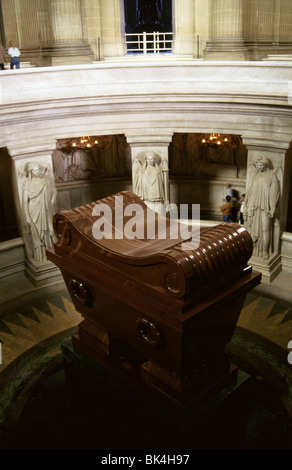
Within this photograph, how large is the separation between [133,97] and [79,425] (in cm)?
523

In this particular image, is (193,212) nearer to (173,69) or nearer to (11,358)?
(173,69)

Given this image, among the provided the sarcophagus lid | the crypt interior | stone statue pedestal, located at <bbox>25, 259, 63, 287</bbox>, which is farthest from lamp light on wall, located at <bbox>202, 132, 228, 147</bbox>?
the sarcophagus lid

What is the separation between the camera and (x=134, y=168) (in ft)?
27.9

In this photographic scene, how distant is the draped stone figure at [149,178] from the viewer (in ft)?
27.4

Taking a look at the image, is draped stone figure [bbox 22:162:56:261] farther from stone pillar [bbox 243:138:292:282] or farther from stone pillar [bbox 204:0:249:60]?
stone pillar [bbox 204:0:249:60]

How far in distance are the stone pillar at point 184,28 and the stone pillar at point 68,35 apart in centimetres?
225

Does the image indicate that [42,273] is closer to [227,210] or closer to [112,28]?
[227,210]

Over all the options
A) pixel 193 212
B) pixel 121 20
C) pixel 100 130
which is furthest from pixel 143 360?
pixel 121 20

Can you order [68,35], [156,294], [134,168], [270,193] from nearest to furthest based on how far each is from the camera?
[156,294] → [270,193] → [134,168] → [68,35]

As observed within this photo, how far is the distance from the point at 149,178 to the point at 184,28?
521cm

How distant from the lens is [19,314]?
7348mm

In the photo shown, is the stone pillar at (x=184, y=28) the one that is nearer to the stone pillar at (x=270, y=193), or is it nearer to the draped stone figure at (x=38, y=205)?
the stone pillar at (x=270, y=193)

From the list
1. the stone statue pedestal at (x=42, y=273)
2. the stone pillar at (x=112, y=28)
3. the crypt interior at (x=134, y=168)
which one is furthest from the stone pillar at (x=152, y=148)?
the stone pillar at (x=112, y=28)

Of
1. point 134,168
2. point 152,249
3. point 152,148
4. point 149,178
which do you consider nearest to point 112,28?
point 152,148
